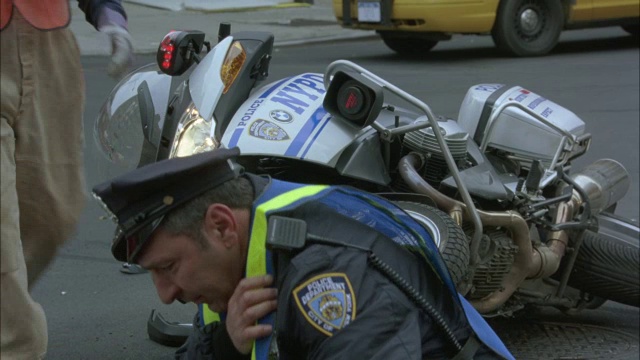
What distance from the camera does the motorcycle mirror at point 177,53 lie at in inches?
153

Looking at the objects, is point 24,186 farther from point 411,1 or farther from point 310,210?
point 411,1

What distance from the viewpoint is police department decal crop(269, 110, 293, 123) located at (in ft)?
11.8

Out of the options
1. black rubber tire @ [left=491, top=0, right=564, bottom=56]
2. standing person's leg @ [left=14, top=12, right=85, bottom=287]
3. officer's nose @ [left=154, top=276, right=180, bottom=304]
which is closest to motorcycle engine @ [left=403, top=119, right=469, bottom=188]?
standing person's leg @ [left=14, top=12, right=85, bottom=287]

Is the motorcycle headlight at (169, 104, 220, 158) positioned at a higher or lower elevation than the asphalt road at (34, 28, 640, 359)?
higher

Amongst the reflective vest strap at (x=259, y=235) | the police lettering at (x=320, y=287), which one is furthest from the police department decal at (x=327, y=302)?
the reflective vest strap at (x=259, y=235)

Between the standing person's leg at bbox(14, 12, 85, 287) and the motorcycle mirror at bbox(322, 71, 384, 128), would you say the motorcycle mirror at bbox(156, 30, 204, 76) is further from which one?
the standing person's leg at bbox(14, 12, 85, 287)

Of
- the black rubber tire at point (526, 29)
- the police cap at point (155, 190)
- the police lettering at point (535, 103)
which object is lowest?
the black rubber tire at point (526, 29)

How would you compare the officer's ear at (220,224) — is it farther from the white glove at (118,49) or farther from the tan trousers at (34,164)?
the white glove at (118,49)

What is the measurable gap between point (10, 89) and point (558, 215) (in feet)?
7.17

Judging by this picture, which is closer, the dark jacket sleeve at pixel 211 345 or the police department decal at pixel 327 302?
the police department decal at pixel 327 302

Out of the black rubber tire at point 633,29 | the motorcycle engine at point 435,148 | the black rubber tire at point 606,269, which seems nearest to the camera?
the motorcycle engine at point 435,148

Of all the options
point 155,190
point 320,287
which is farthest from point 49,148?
point 320,287

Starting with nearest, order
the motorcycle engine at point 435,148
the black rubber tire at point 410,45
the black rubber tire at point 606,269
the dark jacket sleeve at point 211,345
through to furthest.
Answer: the dark jacket sleeve at point 211,345, the motorcycle engine at point 435,148, the black rubber tire at point 606,269, the black rubber tire at point 410,45

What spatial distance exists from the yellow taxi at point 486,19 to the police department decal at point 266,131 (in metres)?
8.03
